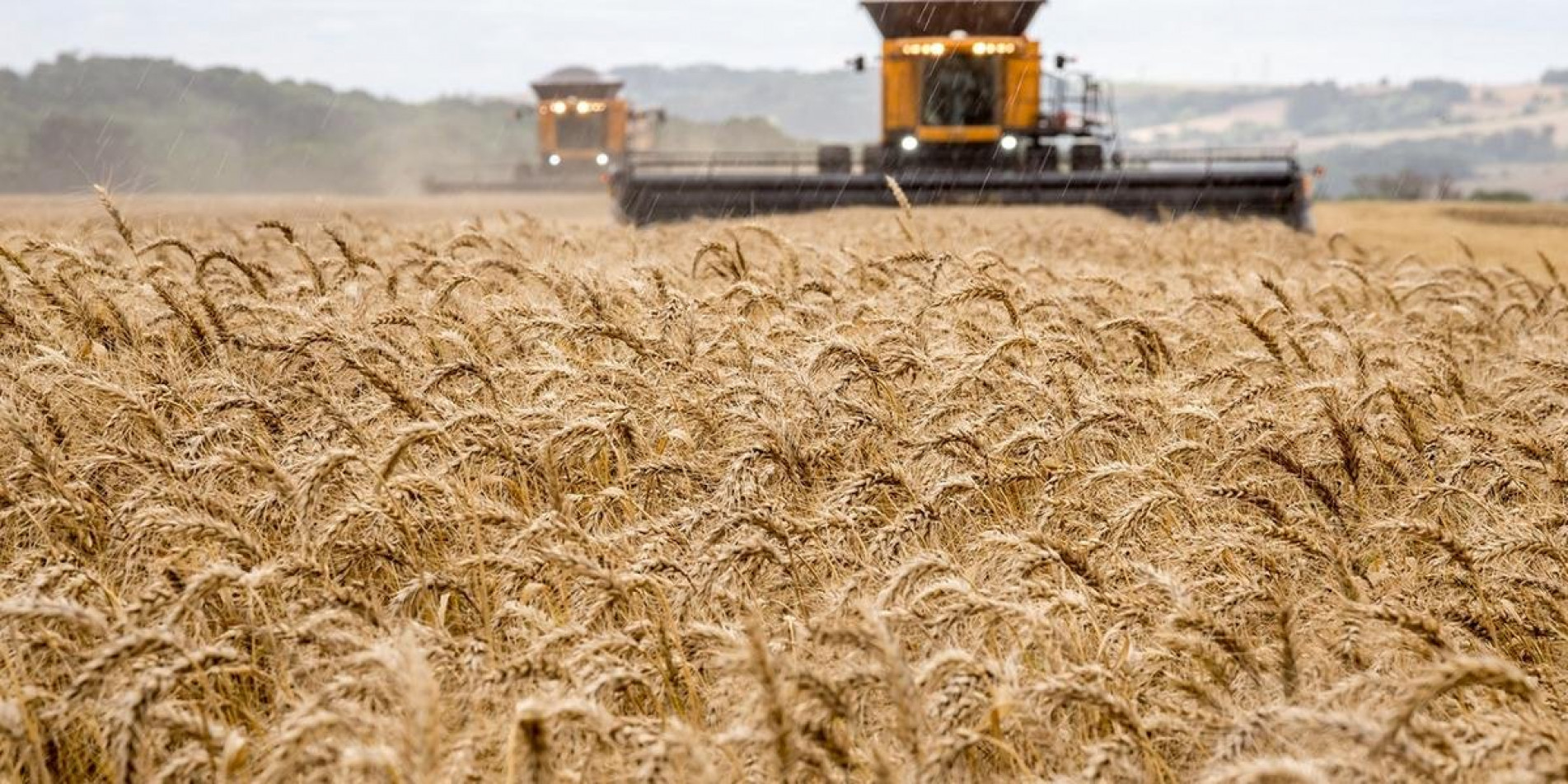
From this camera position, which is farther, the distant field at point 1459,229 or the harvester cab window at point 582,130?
the harvester cab window at point 582,130

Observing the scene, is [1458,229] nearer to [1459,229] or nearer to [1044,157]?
[1459,229]

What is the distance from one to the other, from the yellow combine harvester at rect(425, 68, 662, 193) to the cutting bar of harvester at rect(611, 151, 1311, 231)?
784 inches

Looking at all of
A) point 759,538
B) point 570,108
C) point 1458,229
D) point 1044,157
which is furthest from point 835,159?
point 570,108

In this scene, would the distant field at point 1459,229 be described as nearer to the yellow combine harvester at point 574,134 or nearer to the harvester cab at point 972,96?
the harvester cab at point 972,96

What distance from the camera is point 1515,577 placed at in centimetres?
322

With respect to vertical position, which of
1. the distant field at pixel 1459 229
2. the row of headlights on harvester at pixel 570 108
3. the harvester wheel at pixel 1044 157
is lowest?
the distant field at pixel 1459 229

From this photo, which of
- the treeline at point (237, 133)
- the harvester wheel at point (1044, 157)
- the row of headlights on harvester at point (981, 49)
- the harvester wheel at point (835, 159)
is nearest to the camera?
the harvester wheel at point (835, 159)

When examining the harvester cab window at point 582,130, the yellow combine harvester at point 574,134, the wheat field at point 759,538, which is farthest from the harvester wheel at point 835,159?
the harvester cab window at point 582,130

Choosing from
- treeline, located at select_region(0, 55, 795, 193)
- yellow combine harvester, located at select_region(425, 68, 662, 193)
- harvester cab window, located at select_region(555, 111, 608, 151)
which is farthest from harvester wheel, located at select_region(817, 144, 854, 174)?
treeline, located at select_region(0, 55, 795, 193)

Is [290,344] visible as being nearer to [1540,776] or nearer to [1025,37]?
[1540,776]

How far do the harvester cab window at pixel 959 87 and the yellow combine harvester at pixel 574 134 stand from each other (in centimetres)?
1834

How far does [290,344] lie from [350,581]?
4.72 feet

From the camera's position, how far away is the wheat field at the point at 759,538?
7.27ft

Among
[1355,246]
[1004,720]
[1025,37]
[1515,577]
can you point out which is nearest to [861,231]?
[1355,246]
